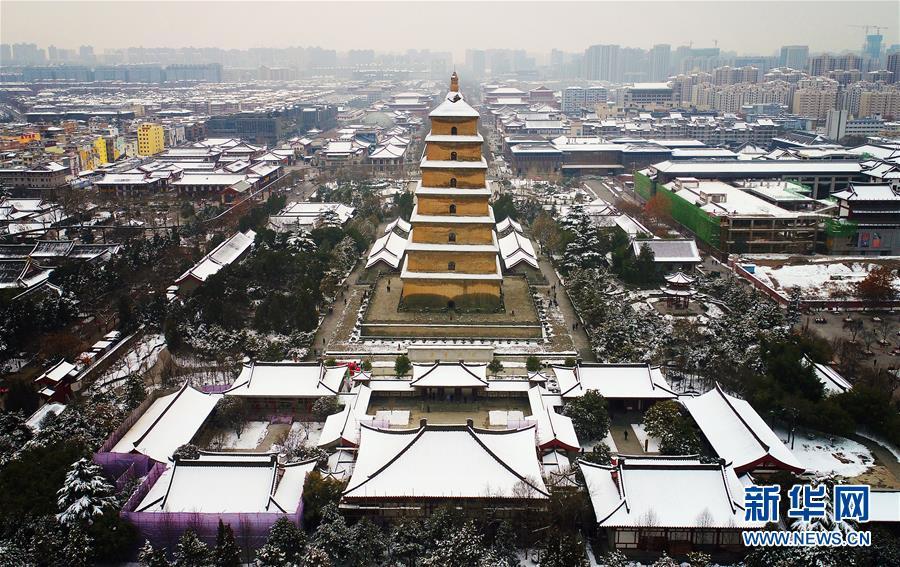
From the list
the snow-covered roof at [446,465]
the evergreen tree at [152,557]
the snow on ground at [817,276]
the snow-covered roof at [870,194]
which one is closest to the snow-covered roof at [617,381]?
the snow-covered roof at [446,465]

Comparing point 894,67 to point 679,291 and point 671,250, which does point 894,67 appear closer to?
point 671,250

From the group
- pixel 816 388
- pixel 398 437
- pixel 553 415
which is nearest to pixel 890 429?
pixel 816 388

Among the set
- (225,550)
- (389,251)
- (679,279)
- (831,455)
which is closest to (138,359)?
(389,251)

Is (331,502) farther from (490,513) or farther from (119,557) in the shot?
(119,557)

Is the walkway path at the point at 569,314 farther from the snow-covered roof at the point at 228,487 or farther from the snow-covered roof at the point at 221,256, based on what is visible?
the snow-covered roof at the point at 221,256

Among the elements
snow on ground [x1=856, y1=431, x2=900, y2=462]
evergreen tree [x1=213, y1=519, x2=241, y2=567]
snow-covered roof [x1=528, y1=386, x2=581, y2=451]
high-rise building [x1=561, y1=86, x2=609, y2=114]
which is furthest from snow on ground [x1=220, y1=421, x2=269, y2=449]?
high-rise building [x1=561, y1=86, x2=609, y2=114]

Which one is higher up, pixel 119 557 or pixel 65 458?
pixel 65 458
